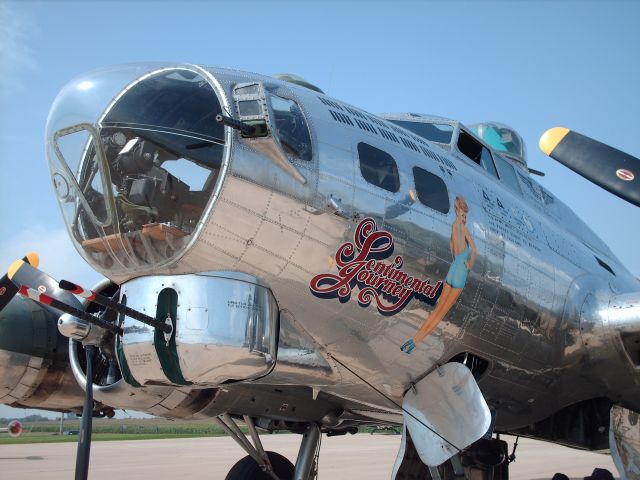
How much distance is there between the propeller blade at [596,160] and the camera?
273 inches

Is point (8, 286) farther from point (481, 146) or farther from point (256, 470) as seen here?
point (481, 146)

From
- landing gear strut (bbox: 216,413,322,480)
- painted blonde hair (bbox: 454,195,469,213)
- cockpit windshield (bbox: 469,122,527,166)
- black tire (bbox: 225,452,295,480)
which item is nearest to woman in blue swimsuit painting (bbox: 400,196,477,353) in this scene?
painted blonde hair (bbox: 454,195,469,213)

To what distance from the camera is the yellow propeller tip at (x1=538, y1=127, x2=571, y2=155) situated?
23.4 ft

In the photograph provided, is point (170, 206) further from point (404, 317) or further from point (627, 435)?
point (627, 435)

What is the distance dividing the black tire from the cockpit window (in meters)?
4.60

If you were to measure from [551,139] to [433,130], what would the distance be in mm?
1214

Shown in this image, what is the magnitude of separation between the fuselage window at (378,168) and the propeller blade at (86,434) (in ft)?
9.47

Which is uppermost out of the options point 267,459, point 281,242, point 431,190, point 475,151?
point 475,151

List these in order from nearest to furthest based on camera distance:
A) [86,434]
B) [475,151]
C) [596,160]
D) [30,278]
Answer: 1. [86,434]
2. [30,278]
3. [596,160]
4. [475,151]

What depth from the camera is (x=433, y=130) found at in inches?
302

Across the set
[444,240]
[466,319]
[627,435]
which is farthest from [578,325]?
[444,240]

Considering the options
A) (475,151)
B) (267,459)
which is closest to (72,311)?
(267,459)

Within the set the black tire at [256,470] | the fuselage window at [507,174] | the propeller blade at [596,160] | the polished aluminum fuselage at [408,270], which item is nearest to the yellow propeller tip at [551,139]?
the propeller blade at [596,160]

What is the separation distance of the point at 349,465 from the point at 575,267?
12877 millimetres
